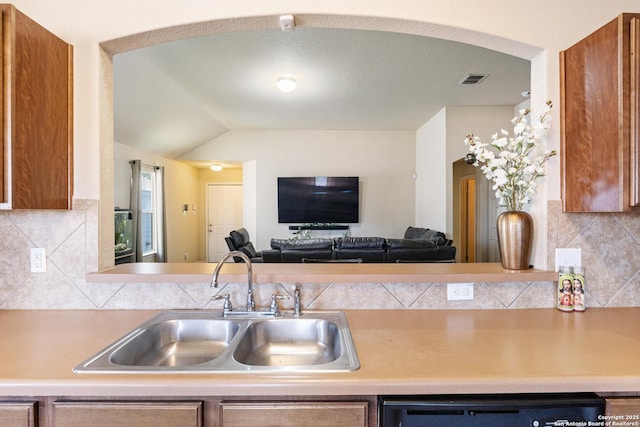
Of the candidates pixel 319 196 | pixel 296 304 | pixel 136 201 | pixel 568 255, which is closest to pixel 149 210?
pixel 136 201

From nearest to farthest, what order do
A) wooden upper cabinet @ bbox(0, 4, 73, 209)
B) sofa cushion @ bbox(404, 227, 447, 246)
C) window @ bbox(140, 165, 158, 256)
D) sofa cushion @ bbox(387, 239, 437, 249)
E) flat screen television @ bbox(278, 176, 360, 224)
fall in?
wooden upper cabinet @ bbox(0, 4, 73, 209), sofa cushion @ bbox(387, 239, 437, 249), sofa cushion @ bbox(404, 227, 447, 246), window @ bbox(140, 165, 158, 256), flat screen television @ bbox(278, 176, 360, 224)

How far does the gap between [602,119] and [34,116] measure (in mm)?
2276

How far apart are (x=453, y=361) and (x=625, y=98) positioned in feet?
3.83

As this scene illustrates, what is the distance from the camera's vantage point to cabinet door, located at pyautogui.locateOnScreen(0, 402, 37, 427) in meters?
0.91

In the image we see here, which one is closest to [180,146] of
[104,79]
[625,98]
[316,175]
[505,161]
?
[316,175]

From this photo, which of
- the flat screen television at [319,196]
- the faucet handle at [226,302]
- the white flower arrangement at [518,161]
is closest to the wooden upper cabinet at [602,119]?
the white flower arrangement at [518,161]

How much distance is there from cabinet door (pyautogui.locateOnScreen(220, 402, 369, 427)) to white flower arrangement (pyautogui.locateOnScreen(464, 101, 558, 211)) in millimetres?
1168

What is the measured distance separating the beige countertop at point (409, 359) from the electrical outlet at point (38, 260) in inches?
8.0

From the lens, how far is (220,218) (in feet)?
25.0

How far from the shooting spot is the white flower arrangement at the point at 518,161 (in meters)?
1.45

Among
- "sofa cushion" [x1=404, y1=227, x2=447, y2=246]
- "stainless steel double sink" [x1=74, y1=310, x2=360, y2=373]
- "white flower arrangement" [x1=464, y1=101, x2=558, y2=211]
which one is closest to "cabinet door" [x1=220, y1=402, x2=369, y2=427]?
"stainless steel double sink" [x1=74, y1=310, x2=360, y2=373]

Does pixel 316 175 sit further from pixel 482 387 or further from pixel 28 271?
pixel 482 387

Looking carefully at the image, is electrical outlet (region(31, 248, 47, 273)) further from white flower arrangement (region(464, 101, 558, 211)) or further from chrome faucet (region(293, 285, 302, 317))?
white flower arrangement (region(464, 101, 558, 211))

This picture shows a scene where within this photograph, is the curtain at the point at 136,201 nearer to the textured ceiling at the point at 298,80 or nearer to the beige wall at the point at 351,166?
the textured ceiling at the point at 298,80
